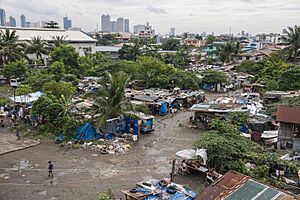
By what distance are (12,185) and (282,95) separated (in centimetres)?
2080

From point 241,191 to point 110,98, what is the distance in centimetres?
1191

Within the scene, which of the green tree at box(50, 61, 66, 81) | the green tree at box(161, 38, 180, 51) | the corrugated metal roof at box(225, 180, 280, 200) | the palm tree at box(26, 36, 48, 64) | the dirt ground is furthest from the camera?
the green tree at box(161, 38, 180, 51)

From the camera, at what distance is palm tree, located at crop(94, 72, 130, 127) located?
18.5m

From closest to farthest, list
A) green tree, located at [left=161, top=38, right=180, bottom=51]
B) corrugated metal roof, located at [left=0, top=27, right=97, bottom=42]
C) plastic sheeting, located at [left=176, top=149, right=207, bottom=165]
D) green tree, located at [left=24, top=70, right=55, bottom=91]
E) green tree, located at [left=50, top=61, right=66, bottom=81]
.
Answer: plastic sheeting, located at [left=176, top=149, right=207, bottom=165]
green tree, located at [left=24, top=70, right=55, bottom=91]
green tree, located at [left=50, top=61, right=66, bottom=81]
corrugated metal roof, located at [left=0, top=27, right=97, bottom=42]
green tree, located at [left=161, top=38, right=180, bottom=51]

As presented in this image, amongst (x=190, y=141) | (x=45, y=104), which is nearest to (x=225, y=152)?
(x=190, y=141)

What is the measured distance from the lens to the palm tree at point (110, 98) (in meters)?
18.5

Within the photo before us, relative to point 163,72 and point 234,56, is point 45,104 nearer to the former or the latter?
point 163,72

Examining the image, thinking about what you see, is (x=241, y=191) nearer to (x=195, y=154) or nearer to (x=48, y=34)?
(x=195, y=154)

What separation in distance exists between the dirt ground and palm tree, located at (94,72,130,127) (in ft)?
8.18

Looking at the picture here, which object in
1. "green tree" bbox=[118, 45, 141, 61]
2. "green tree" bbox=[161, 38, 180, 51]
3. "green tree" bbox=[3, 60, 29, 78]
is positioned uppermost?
"green tree" bbox=[161, 38, 180, 51]

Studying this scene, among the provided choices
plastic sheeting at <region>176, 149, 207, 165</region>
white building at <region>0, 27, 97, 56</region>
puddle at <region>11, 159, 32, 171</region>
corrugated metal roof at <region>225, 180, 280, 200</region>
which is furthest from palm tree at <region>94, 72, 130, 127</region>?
white building at <region>0, 27, 97, 56</region>

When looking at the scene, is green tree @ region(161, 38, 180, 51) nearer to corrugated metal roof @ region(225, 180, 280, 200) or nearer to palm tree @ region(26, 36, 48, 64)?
palm tree @ region(26, 36, 48, 64)

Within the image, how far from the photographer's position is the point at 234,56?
57344 mm

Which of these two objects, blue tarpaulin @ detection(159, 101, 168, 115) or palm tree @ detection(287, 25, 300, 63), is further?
palm tree @ detection(287, 25, 300, 63)
